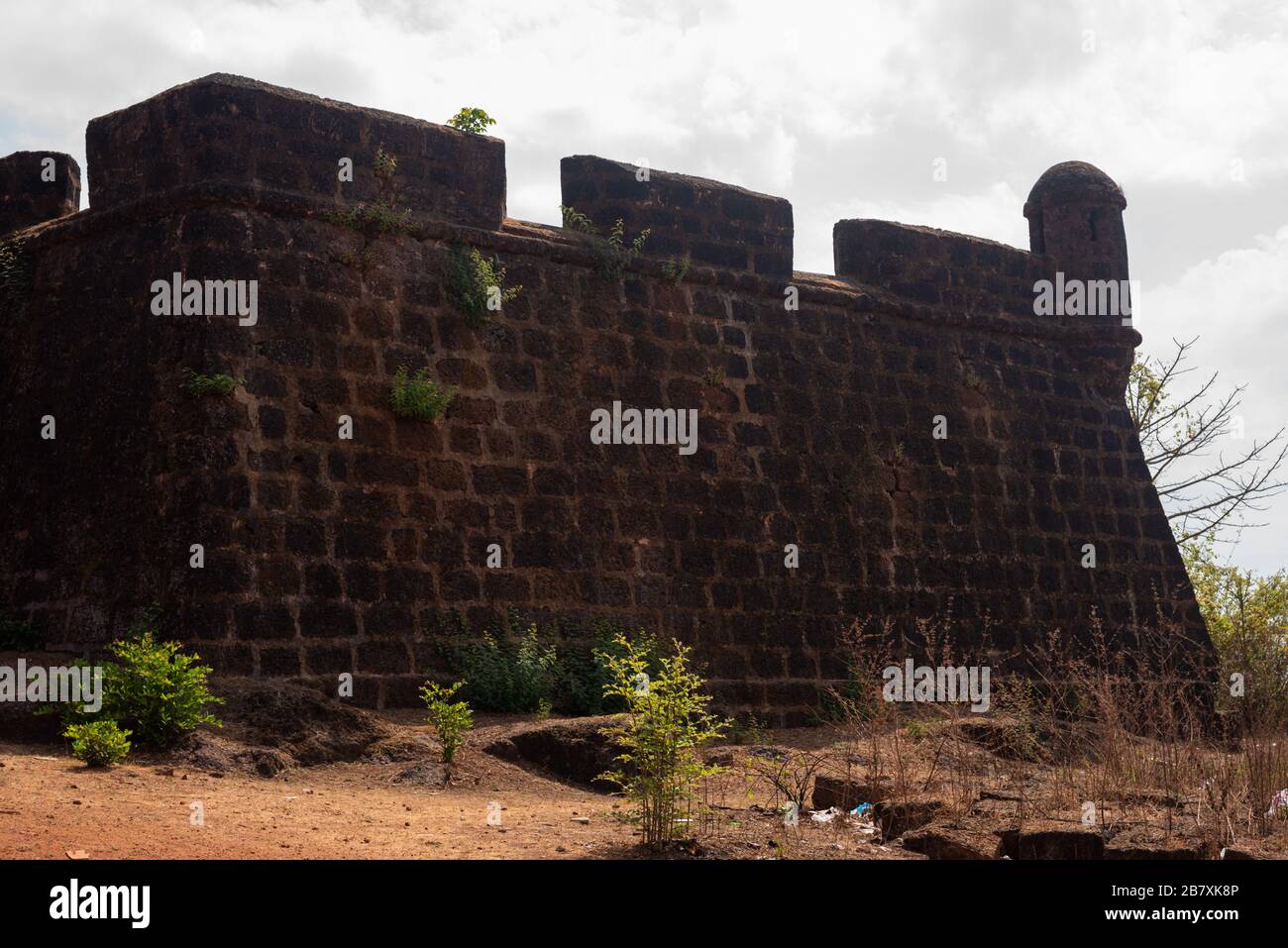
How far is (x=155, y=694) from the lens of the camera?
9469mm

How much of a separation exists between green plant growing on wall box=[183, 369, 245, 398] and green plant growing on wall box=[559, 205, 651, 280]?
370 cm

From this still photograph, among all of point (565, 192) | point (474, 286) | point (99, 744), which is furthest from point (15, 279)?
point (99, 744)

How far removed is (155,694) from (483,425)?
3.89 m

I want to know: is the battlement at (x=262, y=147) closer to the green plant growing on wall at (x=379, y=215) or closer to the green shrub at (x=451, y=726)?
the green plant growing on wall at (x=379, y=215)

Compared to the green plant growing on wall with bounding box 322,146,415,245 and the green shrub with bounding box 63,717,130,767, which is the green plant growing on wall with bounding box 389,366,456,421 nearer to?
the green plant growing on wall with bounding box 322,146,415,245

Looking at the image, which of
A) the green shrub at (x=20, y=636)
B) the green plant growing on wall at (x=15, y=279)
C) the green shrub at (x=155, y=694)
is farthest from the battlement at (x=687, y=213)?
the green shrub at (x=155, y=694)

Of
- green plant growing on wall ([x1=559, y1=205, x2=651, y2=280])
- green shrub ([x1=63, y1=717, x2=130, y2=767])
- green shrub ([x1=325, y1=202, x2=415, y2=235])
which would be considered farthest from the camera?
green plant growing on wall ([x1=559, y1=205, x2=651, y2=280])

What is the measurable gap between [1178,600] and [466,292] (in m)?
8.57

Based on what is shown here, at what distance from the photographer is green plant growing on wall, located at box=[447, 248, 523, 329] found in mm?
12711

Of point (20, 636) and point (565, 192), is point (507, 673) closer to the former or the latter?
point (20, 636)

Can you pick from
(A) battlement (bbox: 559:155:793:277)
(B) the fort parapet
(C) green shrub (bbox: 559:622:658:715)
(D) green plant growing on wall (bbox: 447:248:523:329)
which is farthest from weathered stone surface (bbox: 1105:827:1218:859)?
(A) battlement (bbox: 559:155:793:277)

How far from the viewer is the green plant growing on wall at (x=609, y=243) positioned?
13.7 m
